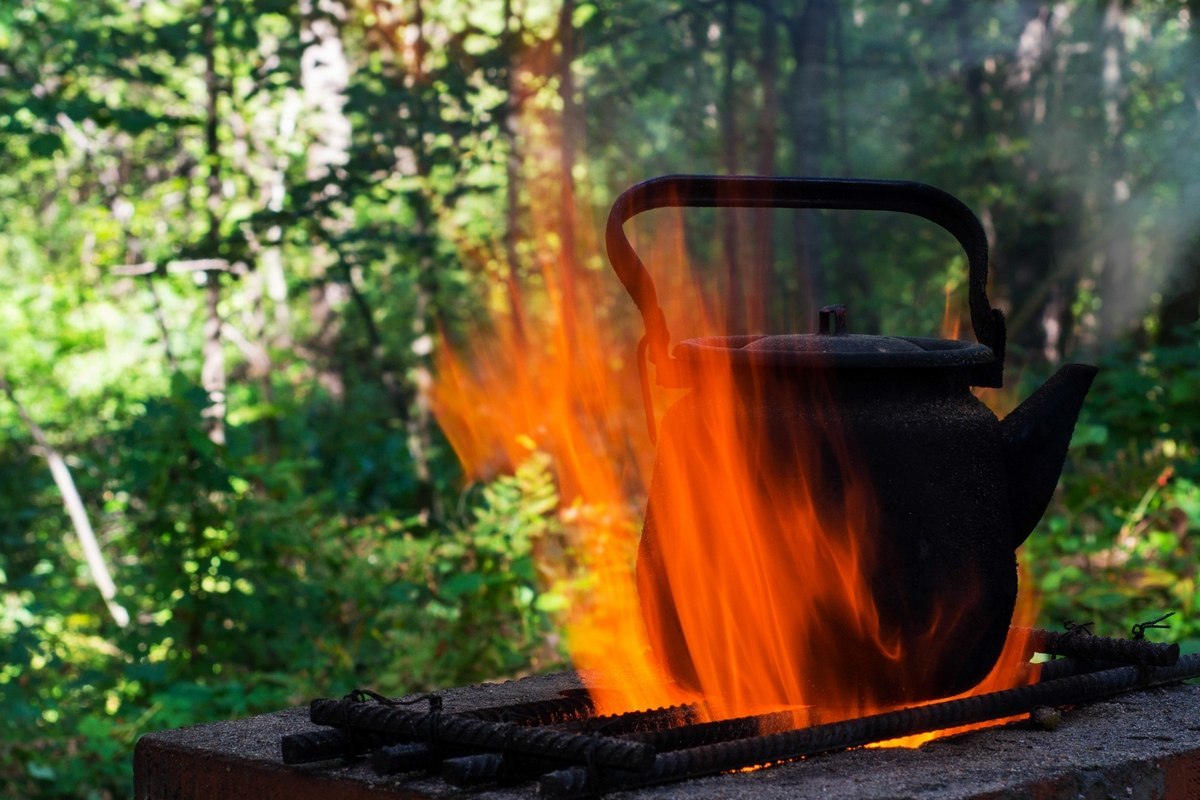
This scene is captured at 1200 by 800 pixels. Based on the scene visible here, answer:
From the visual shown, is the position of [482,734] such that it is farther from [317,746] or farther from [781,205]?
[781,205]

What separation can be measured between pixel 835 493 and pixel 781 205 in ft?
1.83

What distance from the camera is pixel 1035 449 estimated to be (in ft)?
7.46

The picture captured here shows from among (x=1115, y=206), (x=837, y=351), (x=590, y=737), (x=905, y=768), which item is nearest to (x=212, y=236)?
(x=837, y=351)

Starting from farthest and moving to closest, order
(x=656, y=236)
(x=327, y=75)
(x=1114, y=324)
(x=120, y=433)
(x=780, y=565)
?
(x=1114, y=324) → (x=656, y=236) → (x=327, y=75) → (x=120, y=433) → (x=780, y=565)

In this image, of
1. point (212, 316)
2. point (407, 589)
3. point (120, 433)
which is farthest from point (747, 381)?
point (212, 316)

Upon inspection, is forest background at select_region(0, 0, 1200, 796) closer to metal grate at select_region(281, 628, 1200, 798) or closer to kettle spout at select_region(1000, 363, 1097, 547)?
metal grate at select_region(281, 628, 1200, 798)

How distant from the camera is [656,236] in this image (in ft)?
32.8

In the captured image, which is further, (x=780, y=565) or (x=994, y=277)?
(x=994, y=277)

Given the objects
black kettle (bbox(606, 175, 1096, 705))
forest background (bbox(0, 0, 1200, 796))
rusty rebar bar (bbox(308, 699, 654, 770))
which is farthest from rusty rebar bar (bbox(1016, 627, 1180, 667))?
forest background (bbox(0, 0, 1200, 796))

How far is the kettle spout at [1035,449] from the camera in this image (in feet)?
7.43

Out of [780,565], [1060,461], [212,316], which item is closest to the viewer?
[780,565]

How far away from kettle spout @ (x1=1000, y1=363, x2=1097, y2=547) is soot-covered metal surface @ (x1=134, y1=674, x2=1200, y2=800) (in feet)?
1.19

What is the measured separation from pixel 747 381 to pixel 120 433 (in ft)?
10.1

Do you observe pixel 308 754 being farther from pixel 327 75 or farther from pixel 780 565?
pixel 327 75
